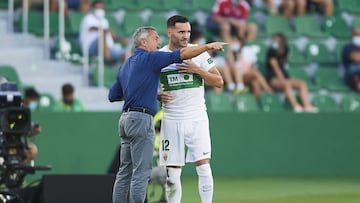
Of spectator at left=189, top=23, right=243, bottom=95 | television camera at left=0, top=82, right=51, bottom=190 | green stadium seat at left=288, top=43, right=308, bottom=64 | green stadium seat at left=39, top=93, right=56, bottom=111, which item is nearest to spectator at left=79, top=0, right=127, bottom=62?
green stadium seat at left=39, top=93, right=56, bottom=111

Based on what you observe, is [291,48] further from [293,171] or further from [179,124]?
[179,124]

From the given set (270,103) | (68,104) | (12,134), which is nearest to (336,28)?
(270,103)

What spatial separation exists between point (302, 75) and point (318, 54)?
0.81 metres

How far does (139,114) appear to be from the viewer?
474 inches

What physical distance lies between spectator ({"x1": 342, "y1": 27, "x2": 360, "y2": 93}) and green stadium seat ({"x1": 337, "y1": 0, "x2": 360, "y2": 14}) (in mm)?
1378

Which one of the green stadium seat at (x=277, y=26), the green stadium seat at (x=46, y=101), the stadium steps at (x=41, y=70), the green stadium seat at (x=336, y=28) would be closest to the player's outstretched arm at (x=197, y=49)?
the green stadium seat at (x=46, y=101)

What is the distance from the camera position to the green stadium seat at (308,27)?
24422 millimetres

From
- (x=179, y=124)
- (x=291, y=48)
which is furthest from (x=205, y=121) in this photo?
(x=291, y=48)

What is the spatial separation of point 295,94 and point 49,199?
1057 centimetres

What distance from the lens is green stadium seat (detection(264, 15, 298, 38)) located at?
953 inches

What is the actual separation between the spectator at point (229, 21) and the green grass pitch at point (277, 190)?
13.3 feet

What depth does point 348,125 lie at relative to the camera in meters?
20.9

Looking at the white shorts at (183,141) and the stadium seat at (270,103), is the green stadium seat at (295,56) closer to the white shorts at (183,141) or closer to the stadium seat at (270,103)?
the stadium seat at (270,103)

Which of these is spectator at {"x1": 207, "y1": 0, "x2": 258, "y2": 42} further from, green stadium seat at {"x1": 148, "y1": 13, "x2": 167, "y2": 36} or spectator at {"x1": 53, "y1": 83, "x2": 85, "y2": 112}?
spectator at {"x1": 53, "y1": 83, "x2": 85, "y2": 112}
